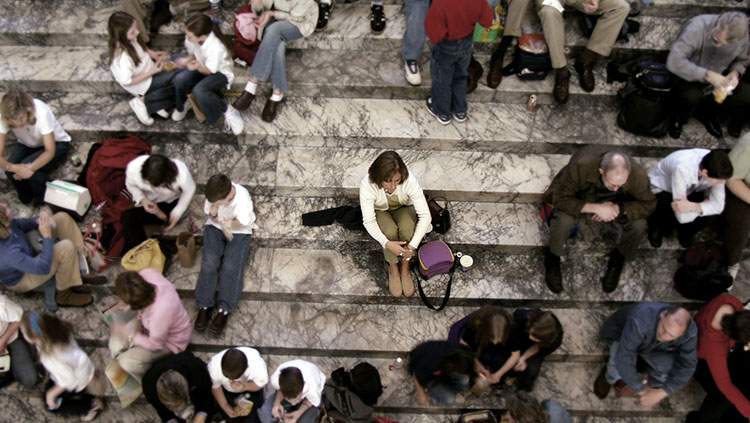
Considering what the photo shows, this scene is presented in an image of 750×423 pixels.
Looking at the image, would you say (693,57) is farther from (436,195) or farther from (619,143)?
(436,195)

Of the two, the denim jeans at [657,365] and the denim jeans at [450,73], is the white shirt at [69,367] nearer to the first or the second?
the denim jeans at [450,73]

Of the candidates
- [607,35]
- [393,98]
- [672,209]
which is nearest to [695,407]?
[672,209]

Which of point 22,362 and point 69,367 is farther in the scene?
point 22,362

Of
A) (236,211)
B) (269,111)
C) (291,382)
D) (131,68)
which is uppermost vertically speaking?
(131,68)

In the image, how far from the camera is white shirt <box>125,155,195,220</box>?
444 cm

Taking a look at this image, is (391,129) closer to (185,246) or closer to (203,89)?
(203,89)

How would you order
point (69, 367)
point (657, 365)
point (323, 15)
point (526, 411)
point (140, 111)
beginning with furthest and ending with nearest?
1. point (323, 15)
2. point (140, 111)
3. point (657, 365)
4. point (69, 367)
5. point (526, 411)

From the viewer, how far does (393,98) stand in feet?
17.8

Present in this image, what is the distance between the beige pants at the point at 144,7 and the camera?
203 inches

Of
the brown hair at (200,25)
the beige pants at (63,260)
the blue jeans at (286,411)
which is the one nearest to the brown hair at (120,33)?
the brown hair at (200,25)

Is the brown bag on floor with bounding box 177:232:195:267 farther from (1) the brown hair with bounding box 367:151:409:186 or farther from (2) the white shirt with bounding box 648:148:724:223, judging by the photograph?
(2) the white shirt with bounding box 648:148:724:223

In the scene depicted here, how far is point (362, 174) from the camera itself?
502 centimetres

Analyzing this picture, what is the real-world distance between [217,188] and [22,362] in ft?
7.57

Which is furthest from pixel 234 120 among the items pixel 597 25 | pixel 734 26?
pixel 734 26
